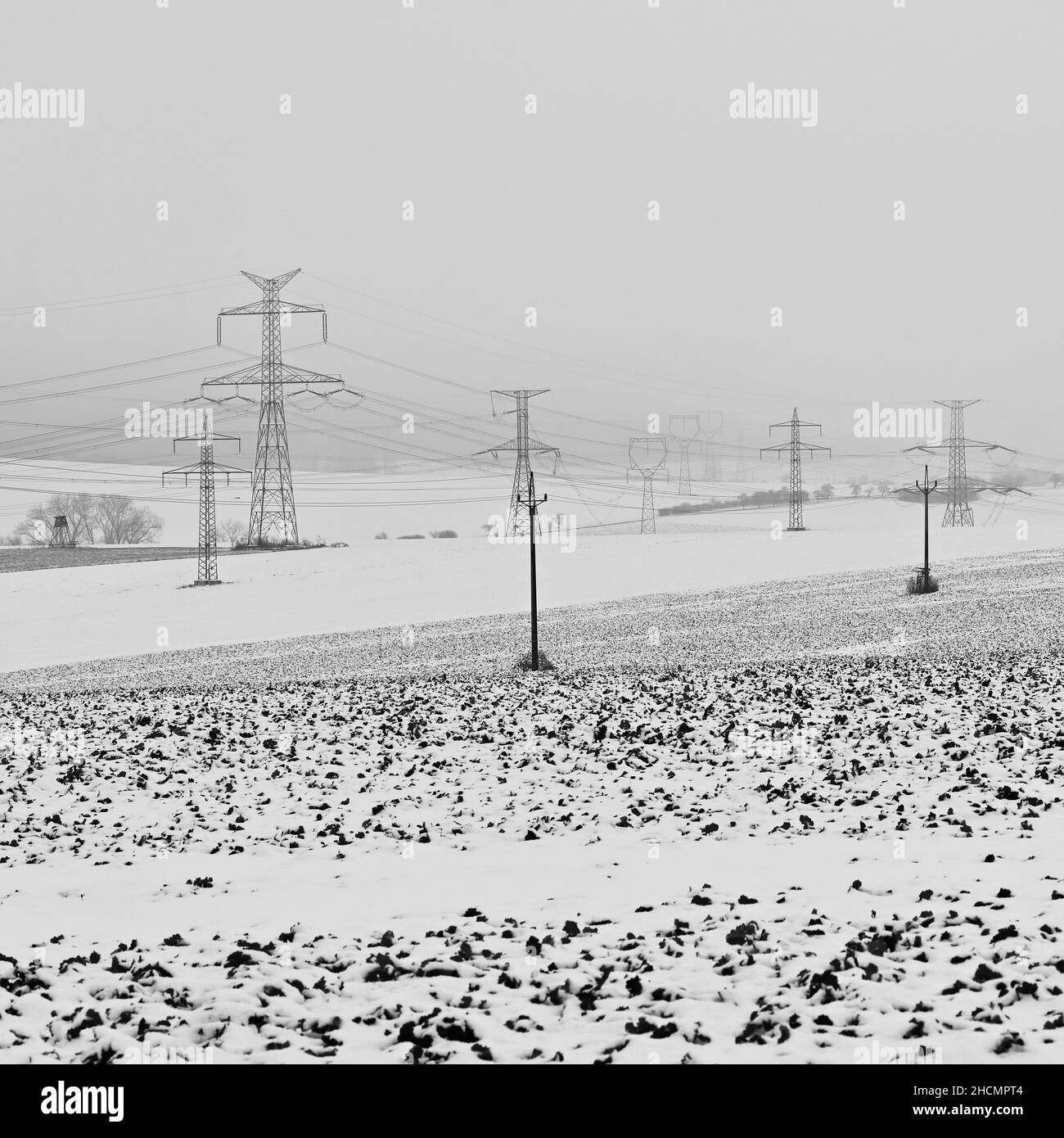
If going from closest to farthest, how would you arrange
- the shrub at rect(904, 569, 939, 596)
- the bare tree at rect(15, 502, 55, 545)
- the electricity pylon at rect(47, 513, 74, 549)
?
the shrub at rect(904, 569, 939, 596), the electricity pylon at rect(47, 513, 74, 549), the bare tree at rect(15, 502, 55, 545)

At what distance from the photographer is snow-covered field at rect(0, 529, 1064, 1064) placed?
25.1ft

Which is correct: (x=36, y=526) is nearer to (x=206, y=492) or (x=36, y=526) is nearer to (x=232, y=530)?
(x=232, y=530)

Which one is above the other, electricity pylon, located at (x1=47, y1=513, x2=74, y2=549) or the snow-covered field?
electricity pylon, located at (x1=47, y1=513, x2=74, y2=549)

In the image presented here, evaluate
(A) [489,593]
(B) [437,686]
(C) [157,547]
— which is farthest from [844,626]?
(C) [157,547]

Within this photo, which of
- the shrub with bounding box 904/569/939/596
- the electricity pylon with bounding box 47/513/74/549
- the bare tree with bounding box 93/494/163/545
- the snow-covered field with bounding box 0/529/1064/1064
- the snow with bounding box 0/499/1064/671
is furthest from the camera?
the bare tree with bounding box 93/494/163/545

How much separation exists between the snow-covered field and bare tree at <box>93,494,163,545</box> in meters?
112

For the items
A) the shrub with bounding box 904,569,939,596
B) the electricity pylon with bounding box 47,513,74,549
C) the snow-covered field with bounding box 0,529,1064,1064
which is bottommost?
the snow-covered field with bounding box 0,529,1064,1064

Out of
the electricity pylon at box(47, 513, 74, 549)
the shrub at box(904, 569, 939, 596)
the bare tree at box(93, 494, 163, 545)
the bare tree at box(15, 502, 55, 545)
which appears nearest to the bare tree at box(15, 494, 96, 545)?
the bare tree at box(15, 502, 55, 545)

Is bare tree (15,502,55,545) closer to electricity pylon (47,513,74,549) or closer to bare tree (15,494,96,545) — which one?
bare tree (15,494,96,545)

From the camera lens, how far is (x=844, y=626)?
45344mm

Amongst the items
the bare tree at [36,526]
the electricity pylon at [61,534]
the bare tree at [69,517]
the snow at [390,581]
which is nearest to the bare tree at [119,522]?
the bare tree at [69,517]

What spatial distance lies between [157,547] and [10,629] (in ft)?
152

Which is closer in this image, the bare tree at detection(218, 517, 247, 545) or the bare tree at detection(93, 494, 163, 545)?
the bare tree at detection(93, 494, 163, 545)

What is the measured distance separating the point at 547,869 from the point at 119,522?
133 meters
